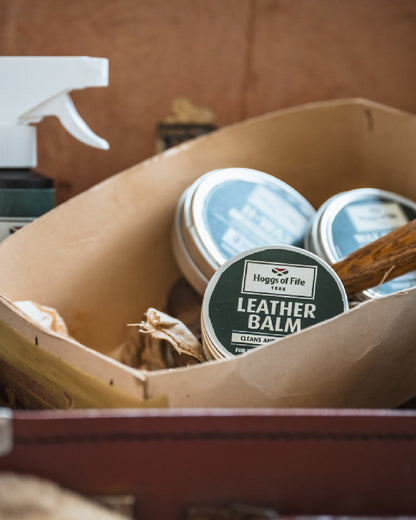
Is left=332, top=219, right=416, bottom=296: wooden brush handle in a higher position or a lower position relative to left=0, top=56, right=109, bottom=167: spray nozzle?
lower

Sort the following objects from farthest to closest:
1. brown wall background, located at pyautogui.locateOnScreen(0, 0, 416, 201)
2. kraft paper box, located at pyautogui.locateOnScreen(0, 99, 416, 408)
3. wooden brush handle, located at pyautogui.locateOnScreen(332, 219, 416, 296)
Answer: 1. brown wall background, located at pyautogui.locateOnScreen(0, 0, 416, 201)
2. wooden brush handle, located at pyautogui.locateOnScreen(332, 219, 416, 296)
3. kraft paper box, located at pyautogui.locateOnScreen(0, 99, 416, 408)

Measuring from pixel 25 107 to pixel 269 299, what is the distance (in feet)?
1.12

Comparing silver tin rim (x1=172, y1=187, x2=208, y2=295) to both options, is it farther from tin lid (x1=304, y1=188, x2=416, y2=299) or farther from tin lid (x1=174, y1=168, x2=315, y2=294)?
tin lid (x1=304, y1=188, x2=416, y2=299)

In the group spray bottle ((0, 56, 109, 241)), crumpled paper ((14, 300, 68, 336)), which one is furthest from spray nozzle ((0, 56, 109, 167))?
crumpled paper ((14, 300, 68, 336))

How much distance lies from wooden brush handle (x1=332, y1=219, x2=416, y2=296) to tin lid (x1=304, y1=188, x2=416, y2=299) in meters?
0.03

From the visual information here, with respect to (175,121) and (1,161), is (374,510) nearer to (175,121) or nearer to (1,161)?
(1,161)

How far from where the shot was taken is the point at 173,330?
56 centimetres

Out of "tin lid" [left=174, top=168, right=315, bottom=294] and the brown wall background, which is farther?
the brown wall background

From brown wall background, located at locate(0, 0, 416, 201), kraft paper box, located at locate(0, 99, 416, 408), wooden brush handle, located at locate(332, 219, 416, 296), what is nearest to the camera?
kraft paper box, located at locate(0, 99, 416, 408)

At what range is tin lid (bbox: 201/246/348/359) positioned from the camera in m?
0.52

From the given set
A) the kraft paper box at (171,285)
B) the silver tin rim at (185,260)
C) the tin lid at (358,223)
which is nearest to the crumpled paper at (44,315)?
the kraft paper box at (171,285)

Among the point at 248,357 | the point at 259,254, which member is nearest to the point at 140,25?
the point at 259,254

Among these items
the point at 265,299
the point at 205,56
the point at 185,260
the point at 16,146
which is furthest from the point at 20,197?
the point at 205,56

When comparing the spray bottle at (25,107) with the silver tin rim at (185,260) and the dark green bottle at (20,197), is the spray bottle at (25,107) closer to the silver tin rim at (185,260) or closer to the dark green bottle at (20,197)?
the dark green bottle at (20,197)
